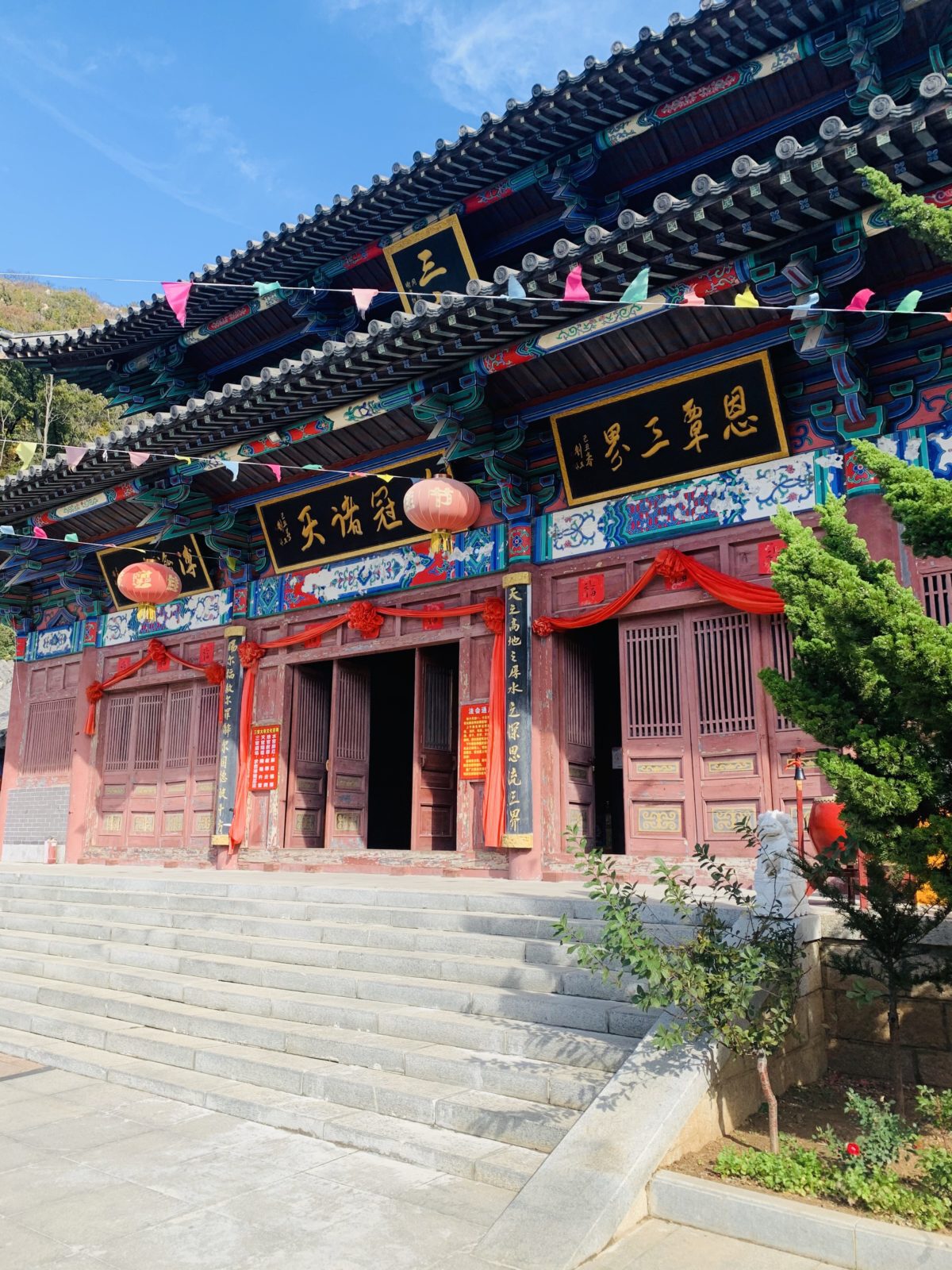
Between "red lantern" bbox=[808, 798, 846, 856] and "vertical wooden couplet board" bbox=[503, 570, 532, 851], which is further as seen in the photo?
"vertical wooden couplet board" bbox=[503, 570, 532, 851]

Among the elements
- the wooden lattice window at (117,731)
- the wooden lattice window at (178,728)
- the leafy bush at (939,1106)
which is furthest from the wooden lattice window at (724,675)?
the wooden lattice window at (117,731)

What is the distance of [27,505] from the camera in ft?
38.5

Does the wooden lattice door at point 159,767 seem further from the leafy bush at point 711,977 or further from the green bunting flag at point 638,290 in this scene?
the leafy bush at point 711,977

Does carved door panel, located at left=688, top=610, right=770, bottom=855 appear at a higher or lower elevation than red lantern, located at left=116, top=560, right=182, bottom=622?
lower

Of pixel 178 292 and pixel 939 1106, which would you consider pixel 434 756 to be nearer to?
pixel 178 292

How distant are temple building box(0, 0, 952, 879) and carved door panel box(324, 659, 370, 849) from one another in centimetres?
4

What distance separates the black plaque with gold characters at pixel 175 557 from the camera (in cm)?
1195

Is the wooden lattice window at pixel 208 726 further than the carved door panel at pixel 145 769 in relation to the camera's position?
No

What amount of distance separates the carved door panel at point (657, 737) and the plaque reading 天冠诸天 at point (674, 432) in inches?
52.0

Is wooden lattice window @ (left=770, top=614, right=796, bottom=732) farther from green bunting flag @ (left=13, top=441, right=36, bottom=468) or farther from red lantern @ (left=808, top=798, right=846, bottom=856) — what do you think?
green bunting flag @ (left=13, top=441, right=36, bottom=468)

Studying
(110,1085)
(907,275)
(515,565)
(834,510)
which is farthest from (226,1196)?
(907,275)

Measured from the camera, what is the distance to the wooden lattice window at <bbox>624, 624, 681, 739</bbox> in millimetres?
8258

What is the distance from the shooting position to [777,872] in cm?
473

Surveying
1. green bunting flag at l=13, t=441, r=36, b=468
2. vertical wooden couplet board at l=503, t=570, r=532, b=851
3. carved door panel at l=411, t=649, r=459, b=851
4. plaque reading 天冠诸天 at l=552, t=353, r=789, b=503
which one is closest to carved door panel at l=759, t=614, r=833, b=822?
plaque reading 天冠诸天 at l=552, t=353, r=789, b=503
